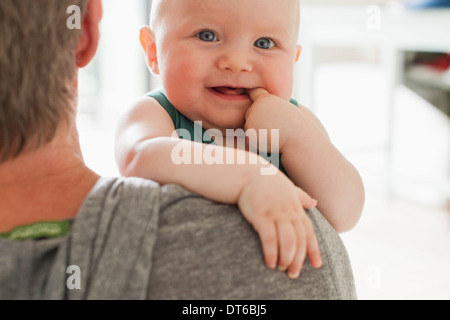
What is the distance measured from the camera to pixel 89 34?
0.77 m

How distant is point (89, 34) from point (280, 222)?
0.36m

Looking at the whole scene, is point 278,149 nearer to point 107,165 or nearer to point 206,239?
point 206,239

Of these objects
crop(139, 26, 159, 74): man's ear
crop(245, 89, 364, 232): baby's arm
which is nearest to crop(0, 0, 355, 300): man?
crop(245, 89, 364, 232): baby's arm

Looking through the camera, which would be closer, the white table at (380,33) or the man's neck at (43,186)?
the man's neck at (43,186)

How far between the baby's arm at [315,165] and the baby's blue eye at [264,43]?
0.16 metres

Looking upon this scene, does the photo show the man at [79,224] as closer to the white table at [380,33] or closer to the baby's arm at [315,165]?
the baby's arm at [315,165]

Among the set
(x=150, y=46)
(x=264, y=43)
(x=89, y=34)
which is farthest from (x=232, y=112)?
(x=89, y=34)

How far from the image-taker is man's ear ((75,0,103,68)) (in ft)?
2.49

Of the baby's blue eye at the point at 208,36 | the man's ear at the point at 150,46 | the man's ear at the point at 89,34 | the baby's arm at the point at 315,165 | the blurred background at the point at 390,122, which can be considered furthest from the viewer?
the blurred background at the point at 390,122

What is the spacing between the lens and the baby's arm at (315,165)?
38.8 inches

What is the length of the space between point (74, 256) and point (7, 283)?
8 centimetres

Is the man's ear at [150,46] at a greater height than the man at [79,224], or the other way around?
the man's ear at [150,46]

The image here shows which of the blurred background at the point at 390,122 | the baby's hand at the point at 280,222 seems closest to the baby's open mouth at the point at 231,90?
the baby's hand at the point at 280,222

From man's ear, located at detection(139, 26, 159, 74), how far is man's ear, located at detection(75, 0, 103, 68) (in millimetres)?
454
